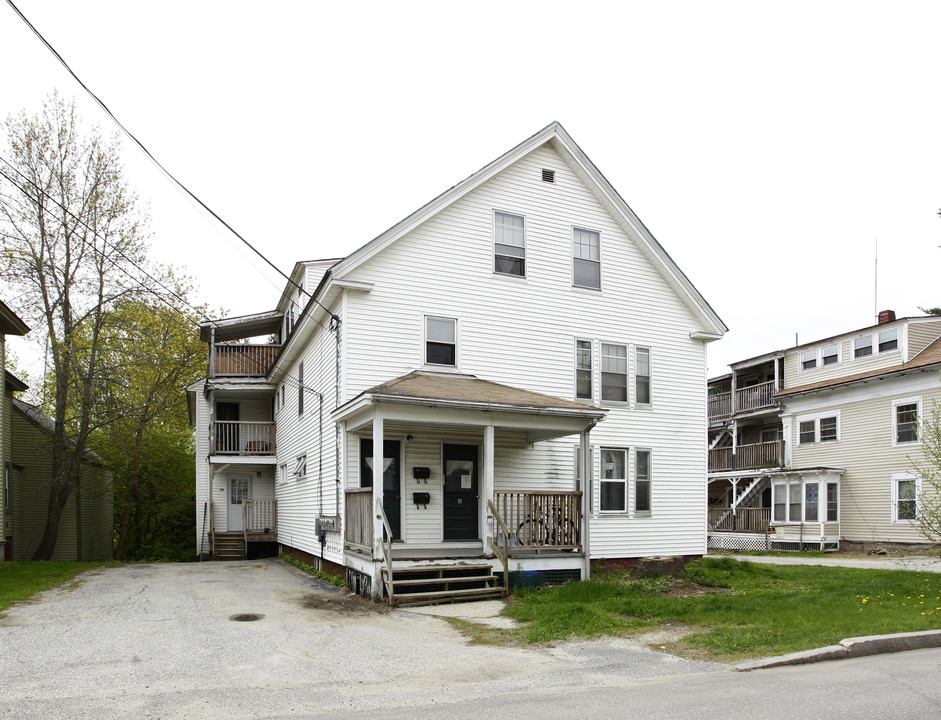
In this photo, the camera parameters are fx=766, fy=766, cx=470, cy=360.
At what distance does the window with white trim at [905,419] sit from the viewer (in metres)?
26.8

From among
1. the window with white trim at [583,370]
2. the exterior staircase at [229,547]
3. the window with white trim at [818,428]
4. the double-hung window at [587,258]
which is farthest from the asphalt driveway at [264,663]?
the window with white trim at [818,428]

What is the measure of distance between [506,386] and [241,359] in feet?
40.5

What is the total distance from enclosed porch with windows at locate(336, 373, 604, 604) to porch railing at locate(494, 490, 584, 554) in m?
0.02

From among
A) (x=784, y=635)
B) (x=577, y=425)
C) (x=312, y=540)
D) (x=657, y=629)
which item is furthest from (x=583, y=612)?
(x=312, y=540)

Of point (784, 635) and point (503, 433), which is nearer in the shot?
point (784, 635)

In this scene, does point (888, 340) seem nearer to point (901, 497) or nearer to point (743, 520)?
point (901, 497)

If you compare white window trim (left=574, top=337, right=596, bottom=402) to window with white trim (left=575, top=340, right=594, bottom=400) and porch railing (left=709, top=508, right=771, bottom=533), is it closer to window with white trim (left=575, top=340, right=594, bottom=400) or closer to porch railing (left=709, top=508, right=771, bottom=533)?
→ window with white trim (left=575, top=340, right=594, bottom=400)

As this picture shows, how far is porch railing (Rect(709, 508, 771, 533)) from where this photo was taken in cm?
3244

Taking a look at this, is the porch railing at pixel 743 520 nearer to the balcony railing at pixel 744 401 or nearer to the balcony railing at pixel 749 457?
the balcony railing at pixel 749 457

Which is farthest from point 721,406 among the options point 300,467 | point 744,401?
point 300,467

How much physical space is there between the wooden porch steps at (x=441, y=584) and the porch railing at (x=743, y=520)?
22619mm

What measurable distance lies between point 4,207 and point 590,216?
18.1 metres

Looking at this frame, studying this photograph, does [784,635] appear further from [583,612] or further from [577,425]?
Result: [577,425]

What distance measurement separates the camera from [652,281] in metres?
18.5
